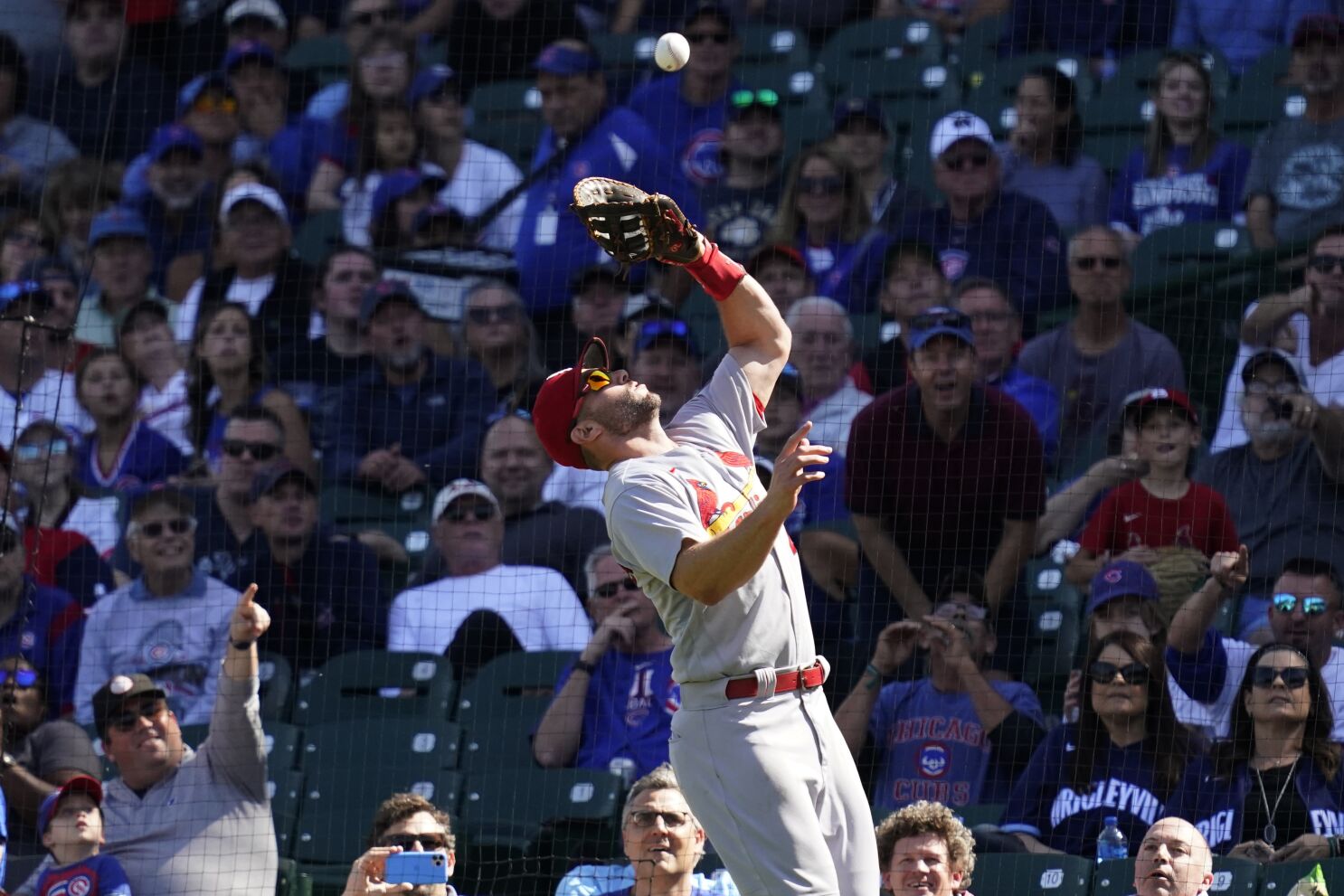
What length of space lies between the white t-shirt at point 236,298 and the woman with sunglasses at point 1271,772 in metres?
5.15

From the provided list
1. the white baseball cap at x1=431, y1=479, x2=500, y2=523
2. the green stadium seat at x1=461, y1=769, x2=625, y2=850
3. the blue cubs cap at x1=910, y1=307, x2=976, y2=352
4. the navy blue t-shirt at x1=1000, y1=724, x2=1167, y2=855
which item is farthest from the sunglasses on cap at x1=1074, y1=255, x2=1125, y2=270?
the green stadium seat at x1=461, y1=769, x2=625, y2=850

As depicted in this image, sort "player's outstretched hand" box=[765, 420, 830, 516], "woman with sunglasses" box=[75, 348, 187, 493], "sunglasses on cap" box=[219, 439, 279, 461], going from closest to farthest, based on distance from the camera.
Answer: "player's outstretched hand" box=[765, 420, 830, 516], "sunglasses on cap" box=[219, 439, 279, 461], "woman with sunglasses" box=[75, 348, 187, 493]

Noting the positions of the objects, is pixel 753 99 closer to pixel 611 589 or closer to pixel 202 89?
pixel 611 589

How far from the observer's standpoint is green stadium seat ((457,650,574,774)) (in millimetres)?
6906

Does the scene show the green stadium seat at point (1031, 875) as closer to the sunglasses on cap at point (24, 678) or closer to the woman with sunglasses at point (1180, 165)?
the woman with sunglasses at point (1180, 165)

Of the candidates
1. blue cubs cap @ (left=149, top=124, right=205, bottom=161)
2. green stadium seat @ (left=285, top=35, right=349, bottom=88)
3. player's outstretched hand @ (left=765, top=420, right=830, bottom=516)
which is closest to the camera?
player's outstretched hand @ (left=765, top=420, right=830, bottom=516)

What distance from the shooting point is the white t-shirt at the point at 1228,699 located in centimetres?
627

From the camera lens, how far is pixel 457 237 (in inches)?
363

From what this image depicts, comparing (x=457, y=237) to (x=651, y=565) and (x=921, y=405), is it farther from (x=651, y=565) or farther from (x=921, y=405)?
(x=651, y=565)

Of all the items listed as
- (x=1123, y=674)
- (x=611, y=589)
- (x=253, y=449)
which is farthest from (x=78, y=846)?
(x=1123, y=674)

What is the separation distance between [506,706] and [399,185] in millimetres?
3530

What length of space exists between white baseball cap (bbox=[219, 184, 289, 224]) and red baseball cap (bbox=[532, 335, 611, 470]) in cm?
565

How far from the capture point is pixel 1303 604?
655 cm

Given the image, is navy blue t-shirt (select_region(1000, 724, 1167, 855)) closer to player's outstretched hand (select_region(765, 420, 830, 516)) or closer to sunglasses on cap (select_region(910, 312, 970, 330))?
sunglasses on cap (select_region(910, 312, 970, 330))
